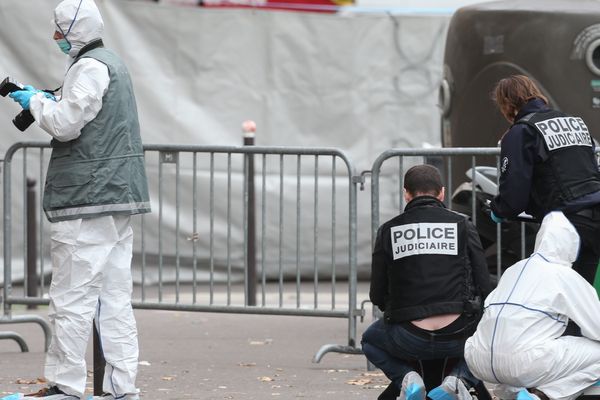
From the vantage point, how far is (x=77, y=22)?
638 cm

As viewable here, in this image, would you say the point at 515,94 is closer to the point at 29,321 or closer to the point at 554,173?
the point at 554,173

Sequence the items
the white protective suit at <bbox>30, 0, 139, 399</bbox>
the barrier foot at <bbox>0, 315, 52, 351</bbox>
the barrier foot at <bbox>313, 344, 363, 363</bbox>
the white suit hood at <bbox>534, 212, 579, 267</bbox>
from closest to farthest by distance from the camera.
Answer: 1. the white suit hood at <bbox>534, 212, 579, 267</bbox>
2. the white protective suit at <bbox>30, 0, 139, 399</bbox>
3. the barrier foot at <bbox>313, 344, 363, 363</bbox>
4. the barrier foot at <bbox>0, 315, 52, 351</bbox>

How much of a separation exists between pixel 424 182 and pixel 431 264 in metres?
0.38

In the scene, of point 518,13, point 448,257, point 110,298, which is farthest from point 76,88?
point 518,13

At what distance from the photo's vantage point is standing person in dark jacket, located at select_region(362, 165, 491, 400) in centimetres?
610

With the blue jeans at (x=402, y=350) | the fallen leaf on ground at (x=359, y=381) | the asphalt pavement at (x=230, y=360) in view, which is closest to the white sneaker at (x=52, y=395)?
the asphalt pavement at (x=230, y=360)

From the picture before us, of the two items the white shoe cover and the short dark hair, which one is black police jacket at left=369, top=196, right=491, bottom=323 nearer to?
the short dark hair

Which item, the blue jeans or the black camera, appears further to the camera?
the black camera

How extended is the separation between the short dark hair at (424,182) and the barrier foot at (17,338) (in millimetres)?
2948

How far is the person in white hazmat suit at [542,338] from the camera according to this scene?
19.1 feet

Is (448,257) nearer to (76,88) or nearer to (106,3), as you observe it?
(76,88)

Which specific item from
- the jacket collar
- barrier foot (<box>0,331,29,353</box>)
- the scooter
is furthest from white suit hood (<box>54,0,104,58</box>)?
the scooter

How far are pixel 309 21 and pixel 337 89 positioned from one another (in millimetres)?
603

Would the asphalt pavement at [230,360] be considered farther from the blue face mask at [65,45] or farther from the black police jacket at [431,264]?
the blue face mask at [65,45]
